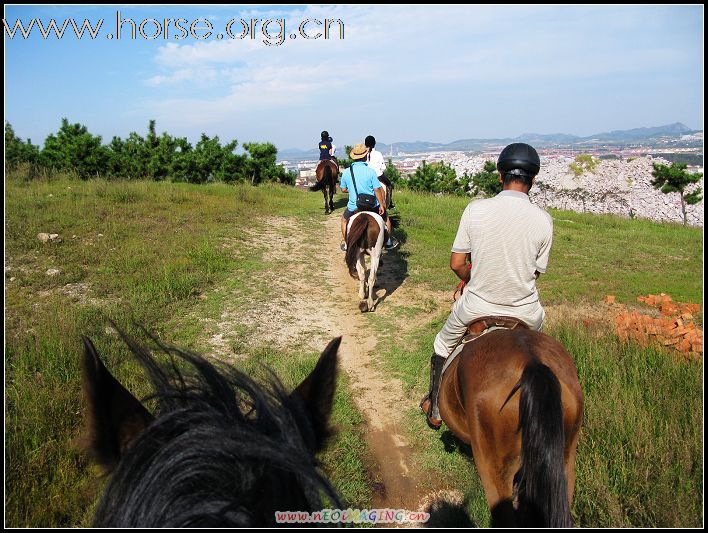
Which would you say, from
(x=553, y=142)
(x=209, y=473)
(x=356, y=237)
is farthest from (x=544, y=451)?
(x=553, y=142)

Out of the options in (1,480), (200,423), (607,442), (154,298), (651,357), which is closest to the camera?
(200,423)

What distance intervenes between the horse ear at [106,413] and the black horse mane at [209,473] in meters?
0.09

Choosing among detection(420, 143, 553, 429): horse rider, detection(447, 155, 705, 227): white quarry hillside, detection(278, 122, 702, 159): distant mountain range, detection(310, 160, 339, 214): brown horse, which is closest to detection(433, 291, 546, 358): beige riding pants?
detection(420, 143, 553, 429): horse rider

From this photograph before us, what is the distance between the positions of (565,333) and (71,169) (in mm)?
18061

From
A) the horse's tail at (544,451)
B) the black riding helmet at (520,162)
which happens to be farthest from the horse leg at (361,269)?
the horse's tail at (544,451)

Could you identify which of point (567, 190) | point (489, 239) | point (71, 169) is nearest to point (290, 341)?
point (489, 239)

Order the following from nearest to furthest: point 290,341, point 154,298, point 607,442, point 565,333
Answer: point 607,442 → point 565,333 → point 290,341 → point 154,298

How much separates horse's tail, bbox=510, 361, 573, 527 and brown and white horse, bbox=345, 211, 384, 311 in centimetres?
481

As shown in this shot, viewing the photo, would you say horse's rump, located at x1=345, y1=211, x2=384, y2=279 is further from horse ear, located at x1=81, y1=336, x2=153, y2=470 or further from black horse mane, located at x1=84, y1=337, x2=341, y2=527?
black horse mane, located at x1=84, y1=337, x2=341, y2=527

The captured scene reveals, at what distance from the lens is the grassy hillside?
115 inches

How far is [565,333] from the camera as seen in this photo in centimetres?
495

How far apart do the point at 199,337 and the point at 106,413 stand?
438 cm

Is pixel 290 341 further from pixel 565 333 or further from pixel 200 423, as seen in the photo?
pixel 200 423

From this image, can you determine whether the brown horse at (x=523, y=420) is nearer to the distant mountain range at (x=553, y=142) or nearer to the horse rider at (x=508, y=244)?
the horse rider at (x=508, y=244)
